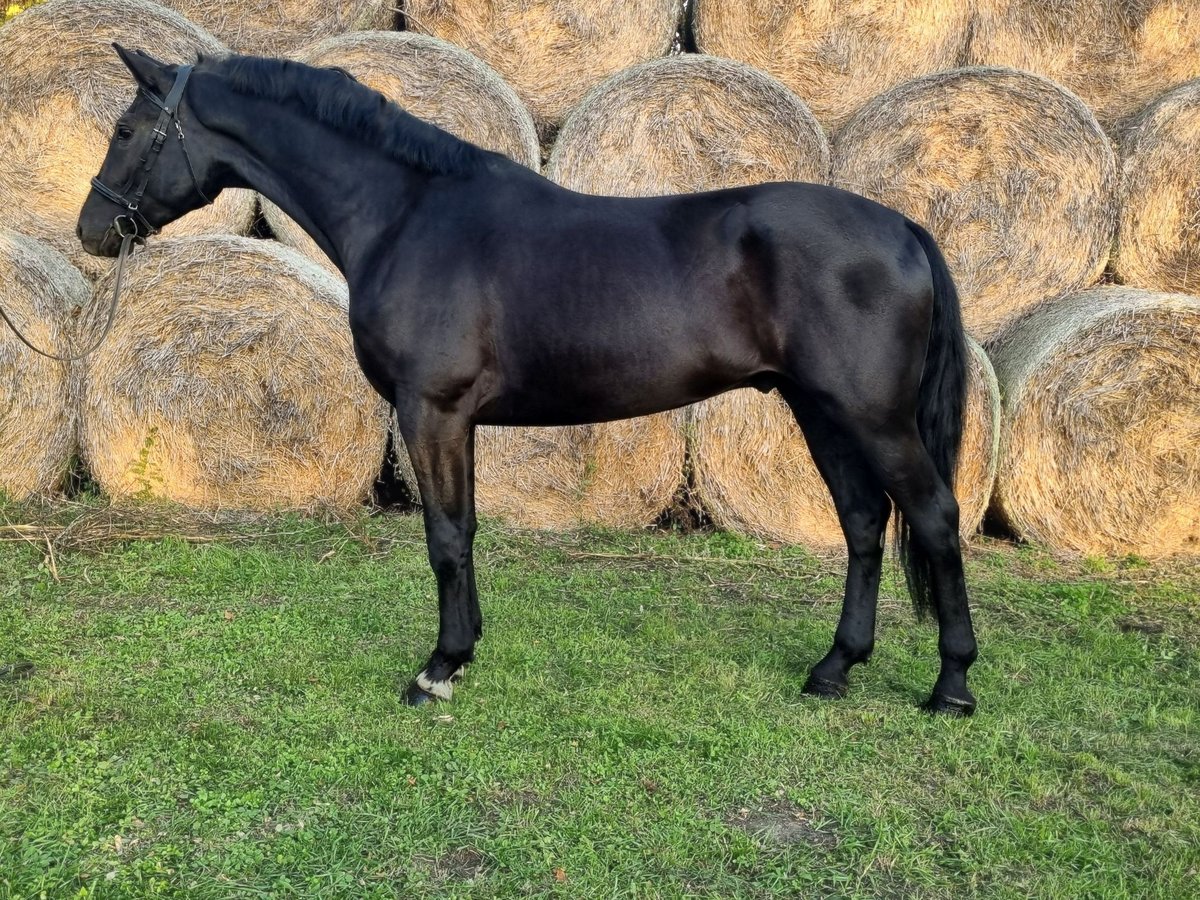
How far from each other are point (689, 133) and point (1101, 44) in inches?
99.4

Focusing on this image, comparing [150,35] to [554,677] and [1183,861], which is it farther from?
[1183,861]

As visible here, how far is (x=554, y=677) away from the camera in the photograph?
371cm

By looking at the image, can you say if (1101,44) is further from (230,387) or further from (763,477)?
(230,387)

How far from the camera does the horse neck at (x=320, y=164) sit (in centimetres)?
356

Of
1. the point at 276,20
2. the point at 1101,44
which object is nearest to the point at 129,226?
the point at 276,20

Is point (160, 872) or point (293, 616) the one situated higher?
point (160, 872)

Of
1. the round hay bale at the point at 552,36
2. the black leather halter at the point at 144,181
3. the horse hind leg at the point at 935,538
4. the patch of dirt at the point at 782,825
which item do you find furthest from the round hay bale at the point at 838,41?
the patch of dirt at the point at 782,825

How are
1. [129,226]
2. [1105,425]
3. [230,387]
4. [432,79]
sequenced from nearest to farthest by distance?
[129,226] < [1105,425] < [230,387] < [432,79]

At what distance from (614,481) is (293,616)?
2026 mm

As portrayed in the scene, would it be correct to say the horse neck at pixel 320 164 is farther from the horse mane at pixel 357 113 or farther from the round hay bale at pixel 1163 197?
the round hay bale at pixel 1163 197

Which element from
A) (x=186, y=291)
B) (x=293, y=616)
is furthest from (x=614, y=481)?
(x=186, y=291)

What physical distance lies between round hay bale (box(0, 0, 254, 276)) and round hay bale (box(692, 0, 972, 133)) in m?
2.95

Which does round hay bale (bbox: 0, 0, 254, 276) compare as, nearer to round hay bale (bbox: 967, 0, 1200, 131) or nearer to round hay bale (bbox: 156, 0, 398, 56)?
round hay bale (bbox: 156, 0, 398, 56)

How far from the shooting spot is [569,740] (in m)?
3.21
